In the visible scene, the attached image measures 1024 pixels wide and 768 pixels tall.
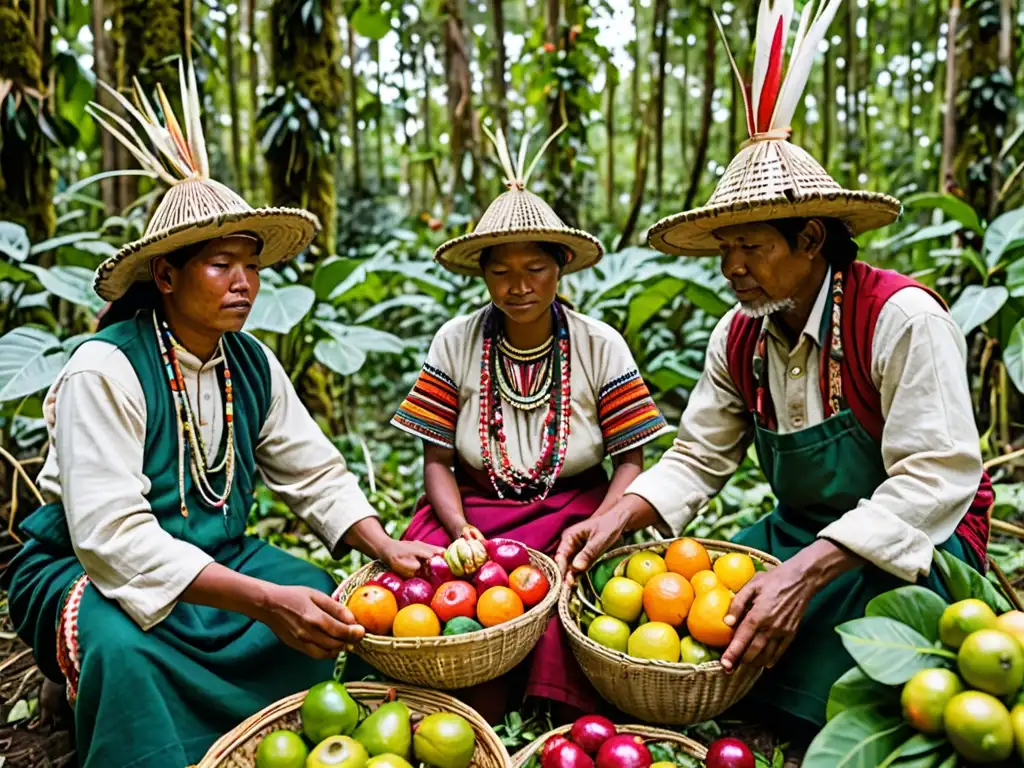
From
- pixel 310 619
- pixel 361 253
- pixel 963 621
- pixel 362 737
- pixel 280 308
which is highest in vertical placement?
pixel 361 253

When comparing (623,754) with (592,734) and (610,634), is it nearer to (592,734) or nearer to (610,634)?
(592,734)

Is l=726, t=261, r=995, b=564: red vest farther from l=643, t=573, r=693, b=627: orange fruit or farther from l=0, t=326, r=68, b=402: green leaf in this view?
l=0, t=326, r=68, b=402: green leaf

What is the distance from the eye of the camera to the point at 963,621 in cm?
150

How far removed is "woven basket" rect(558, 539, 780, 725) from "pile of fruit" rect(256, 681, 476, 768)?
14.1 inches

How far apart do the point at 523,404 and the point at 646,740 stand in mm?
1114

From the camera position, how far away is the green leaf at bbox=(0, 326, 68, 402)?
2730mm

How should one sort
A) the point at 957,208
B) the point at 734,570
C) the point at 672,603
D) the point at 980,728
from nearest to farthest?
the point at 980,728, the point at 672,603, the point at 734,570, the point at 957,208

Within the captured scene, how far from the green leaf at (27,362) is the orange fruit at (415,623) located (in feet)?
5.59

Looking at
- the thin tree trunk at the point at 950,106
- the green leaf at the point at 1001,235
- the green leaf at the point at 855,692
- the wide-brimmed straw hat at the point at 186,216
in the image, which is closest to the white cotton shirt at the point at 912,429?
the green leaf at the point at 855,692

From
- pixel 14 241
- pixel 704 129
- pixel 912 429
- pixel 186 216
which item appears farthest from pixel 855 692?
pixel 704 129

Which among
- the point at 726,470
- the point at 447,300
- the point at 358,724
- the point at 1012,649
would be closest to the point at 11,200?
the point at 447,300

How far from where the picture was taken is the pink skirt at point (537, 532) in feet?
7.02

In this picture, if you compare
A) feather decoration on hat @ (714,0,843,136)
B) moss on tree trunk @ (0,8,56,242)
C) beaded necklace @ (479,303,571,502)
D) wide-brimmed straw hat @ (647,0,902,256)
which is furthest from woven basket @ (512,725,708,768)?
moss on tree trunk @ (0,8,56,242)

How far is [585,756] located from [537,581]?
47 cm
